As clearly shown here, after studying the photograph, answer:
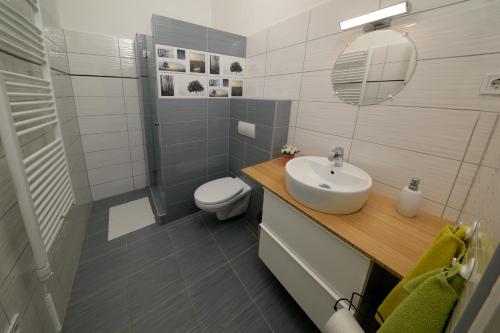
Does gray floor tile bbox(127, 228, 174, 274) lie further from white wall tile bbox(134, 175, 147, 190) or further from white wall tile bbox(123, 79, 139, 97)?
white wall tile bbox(123, 79, 139, 97)

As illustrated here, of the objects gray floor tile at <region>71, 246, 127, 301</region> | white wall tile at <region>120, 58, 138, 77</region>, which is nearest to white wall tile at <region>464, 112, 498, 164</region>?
gray floor tile at <region>71, 246, 127, 301</region>

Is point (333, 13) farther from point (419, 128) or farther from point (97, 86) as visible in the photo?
point (97, 86)

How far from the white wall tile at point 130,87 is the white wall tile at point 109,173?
844mm

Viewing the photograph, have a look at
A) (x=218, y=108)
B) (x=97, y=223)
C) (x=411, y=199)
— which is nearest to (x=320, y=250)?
(x=411, y=199)

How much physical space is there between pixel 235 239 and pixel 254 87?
153 cm

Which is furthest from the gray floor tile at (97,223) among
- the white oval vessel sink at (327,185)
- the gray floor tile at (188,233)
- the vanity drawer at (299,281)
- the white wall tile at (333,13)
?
the white wall tile at (333,13)

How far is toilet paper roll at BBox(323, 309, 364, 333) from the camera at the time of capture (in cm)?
65

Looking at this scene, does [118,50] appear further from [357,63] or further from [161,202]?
[357,63]

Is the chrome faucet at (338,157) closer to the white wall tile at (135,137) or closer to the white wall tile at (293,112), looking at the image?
the white wall tile at (293,112)

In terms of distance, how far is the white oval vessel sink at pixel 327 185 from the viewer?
936 millimetres

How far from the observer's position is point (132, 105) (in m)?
2.30

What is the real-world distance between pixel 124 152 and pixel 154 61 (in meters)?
1.26

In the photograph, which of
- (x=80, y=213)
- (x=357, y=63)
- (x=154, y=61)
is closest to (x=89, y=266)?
(x=80, y=213)

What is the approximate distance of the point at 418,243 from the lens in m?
0.83
